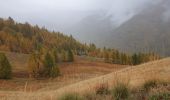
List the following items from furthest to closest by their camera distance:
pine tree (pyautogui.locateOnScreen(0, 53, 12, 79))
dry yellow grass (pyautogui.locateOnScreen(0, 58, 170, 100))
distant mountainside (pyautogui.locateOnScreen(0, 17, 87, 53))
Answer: distant mountainside (pyautogui.locateOnScreen(0, 17, 87, 53)), pine tree (pyautogui.locateOnScreen(0, 53, 12, 79)), dry yellow grass (pyautogui.locateOnScreen(0, 58, 170, 100))

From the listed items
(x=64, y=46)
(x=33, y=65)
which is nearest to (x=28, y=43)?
(x=64, y=46)

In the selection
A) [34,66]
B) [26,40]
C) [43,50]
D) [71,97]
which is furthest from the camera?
[26,40]

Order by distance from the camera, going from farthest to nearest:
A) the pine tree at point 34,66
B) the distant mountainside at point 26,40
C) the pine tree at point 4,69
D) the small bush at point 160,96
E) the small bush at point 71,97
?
the distant mountainside at point 26,40 < the pine tree at point 34,66 < the pine tree at point 4,69 < the small bush at point 71,97 < the small bush at point 160,96

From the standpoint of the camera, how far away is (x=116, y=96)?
11.0 metres

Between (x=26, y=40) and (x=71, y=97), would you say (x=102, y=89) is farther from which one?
(x=26, y=40)

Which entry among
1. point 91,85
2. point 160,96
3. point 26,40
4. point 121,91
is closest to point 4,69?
point 91,85

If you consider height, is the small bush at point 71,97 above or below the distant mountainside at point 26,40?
below

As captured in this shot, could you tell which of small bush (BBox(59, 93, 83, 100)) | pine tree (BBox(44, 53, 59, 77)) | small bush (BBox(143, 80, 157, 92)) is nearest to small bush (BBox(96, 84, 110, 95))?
small bush (BBox(143, 80, 157, 92))

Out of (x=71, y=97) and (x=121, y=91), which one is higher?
(x=121, y=91)

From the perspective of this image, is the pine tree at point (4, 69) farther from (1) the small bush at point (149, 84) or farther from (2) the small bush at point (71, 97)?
(2) the small bush at point (71, 97)

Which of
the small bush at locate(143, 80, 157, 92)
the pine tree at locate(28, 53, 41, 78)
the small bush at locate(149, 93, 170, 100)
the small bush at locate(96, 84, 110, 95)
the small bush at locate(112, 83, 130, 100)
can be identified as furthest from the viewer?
the pine tree at locate(28, 53, 41, 78)

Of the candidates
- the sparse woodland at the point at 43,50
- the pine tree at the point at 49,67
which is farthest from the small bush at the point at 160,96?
the pine tree at the point at 49,67

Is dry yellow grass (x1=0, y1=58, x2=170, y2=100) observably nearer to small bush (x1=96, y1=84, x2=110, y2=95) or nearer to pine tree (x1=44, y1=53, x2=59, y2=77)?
small bush (x1=96, y1=84, x2=110, y2=95)

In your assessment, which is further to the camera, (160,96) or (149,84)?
(149,84)
